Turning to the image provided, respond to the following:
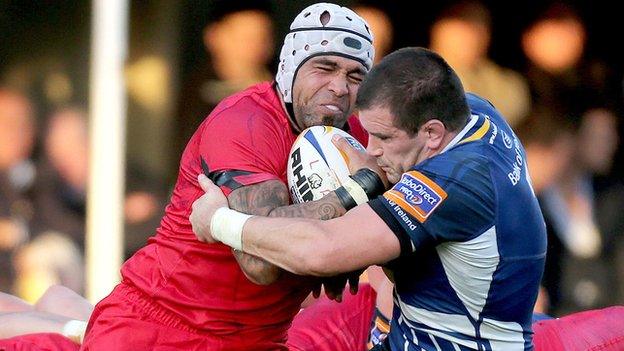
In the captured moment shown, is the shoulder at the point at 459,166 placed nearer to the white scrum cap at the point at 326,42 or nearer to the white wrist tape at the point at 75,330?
the white scrum cap at the point at 326,42

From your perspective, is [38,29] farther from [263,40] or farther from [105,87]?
[263,40]

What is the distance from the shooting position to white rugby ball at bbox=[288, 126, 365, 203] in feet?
16.3

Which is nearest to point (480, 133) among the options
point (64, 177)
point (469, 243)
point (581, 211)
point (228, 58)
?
point (469, 243)

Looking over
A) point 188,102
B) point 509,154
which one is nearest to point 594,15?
point 188,102

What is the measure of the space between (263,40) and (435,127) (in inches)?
197

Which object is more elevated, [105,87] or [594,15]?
[594,15]

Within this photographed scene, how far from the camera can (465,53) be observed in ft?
A: 31.4

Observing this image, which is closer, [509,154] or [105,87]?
[509,154]

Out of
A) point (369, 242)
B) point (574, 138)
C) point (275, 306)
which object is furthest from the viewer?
point (574, 138)

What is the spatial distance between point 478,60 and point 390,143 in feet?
15.9

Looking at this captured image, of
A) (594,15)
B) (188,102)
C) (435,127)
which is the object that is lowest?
(188,102)

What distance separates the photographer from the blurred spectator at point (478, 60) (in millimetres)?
9555

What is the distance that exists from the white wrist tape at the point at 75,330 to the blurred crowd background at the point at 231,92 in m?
3.24

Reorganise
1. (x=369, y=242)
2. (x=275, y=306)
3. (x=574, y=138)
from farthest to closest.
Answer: (x=574, y=138)
(x=275, y=306)
(x=369, y=242)
